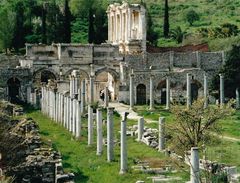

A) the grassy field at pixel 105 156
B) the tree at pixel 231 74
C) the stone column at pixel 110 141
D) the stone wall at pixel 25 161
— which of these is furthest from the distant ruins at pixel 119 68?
the stone wall at pixel 25 161

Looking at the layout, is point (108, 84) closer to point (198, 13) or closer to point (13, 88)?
point (13, 88)

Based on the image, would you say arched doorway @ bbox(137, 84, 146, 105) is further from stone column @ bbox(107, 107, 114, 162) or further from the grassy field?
stone column @ bbox(107, 107, 114, 162)

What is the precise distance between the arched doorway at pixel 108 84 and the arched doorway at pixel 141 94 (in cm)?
293

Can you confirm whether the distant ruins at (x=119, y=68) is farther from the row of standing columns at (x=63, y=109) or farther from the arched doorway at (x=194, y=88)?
the row of standing columns at (x=63, y=109)

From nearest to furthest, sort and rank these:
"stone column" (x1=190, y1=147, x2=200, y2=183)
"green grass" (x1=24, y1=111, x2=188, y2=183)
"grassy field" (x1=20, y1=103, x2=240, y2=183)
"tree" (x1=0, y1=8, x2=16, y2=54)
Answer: "stone column" (x1=190, y1=147, x2=200, y2=183) → "green grass" (x1=24, y1=111, x2=188, y2=183) → "grassy field" (x1=20, y1=103, x2=240, y2=183) → "tree" (x1=0, y1=8, x2=16, y2=54)

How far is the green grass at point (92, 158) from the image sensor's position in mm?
25131

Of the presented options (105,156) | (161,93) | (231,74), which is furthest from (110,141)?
(161,93)

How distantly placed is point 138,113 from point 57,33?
1128 inches

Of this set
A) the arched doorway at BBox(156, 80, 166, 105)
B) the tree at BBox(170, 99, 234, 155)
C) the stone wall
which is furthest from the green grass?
the arched doorway at BBox(156, 80, 166, 105)

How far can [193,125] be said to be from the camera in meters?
27.4

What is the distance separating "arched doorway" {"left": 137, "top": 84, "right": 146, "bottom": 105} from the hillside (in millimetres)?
15336

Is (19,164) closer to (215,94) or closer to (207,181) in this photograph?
(207,181)

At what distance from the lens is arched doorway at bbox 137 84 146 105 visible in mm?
60094

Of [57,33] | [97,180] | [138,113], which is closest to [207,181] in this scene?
[97,180]
